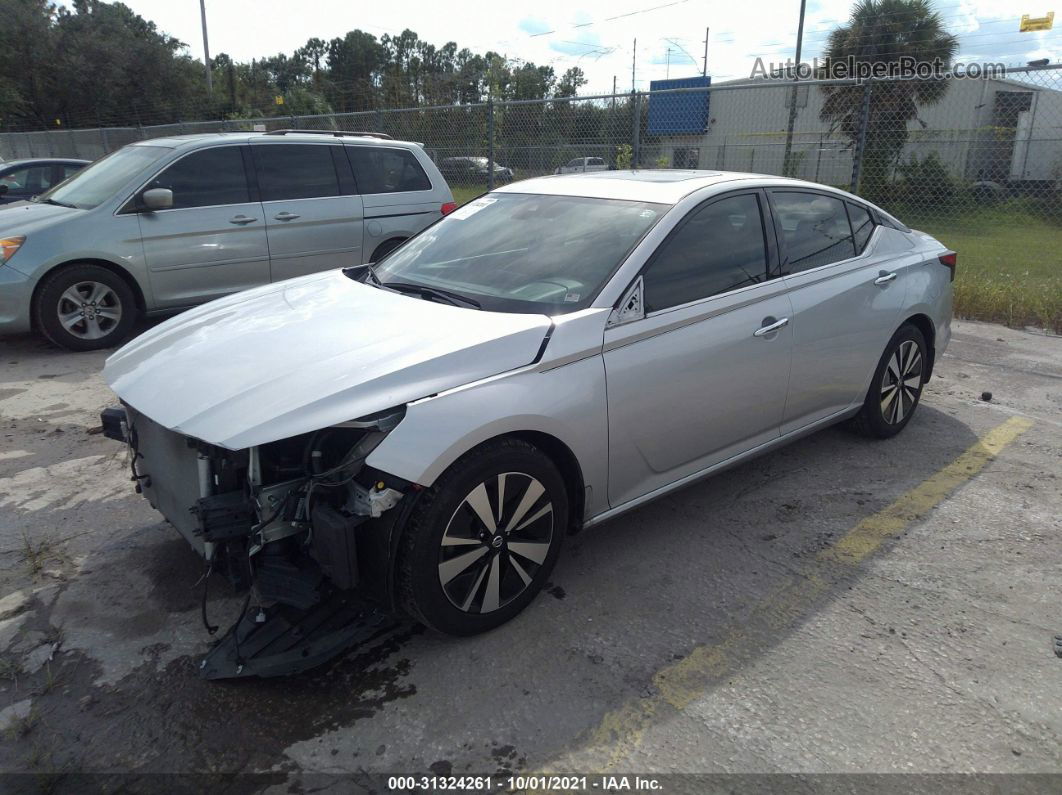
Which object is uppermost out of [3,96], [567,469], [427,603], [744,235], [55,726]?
[3,96]

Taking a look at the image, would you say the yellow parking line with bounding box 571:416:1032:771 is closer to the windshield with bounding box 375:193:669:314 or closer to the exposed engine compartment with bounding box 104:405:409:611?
the exposed engine compartment with bounding box 104:405:409:611

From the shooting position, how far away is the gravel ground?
7.82 feet

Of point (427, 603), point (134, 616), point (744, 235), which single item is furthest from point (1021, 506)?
point (134, 616)

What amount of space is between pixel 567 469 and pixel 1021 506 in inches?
103

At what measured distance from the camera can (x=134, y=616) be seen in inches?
120

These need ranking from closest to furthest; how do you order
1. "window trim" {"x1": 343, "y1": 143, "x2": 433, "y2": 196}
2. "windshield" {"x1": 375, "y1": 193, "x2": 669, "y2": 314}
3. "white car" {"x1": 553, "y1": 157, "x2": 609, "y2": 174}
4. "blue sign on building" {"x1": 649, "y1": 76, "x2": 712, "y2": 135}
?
"windshield" {"x1": 375, "y1": 193, "x2": 669, "y2": 314}
"window trim" {"x1": 343, "y1": 143, "x2": 433, "y2": 196}
"white car" {"x1": 553, "y1": 157, "x2": 609, "y2": 174}
"blue sign on building" {"x1": 649, "y1": 76, "x2": 712, "y2": 135}

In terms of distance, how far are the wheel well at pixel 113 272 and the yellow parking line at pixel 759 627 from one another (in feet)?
19.9

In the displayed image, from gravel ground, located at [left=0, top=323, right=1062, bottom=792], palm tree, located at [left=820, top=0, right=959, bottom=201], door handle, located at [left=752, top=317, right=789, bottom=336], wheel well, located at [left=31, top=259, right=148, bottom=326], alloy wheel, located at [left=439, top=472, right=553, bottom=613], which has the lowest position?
gravel ground, located at [left=0, top=323, right=1062, bottom=792]

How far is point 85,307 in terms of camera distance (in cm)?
672

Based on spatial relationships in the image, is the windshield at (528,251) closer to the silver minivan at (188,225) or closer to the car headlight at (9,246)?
the silver minivan at (188,225)

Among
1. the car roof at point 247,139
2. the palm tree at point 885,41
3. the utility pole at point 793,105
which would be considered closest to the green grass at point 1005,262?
the utility pole at point 793,105

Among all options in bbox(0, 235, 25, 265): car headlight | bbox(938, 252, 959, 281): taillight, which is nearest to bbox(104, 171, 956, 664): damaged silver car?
bbox(938, 252, 959, 281): taillight

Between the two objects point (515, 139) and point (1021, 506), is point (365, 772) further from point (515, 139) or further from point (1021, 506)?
point (515, 139)

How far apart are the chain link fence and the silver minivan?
3.72 m
